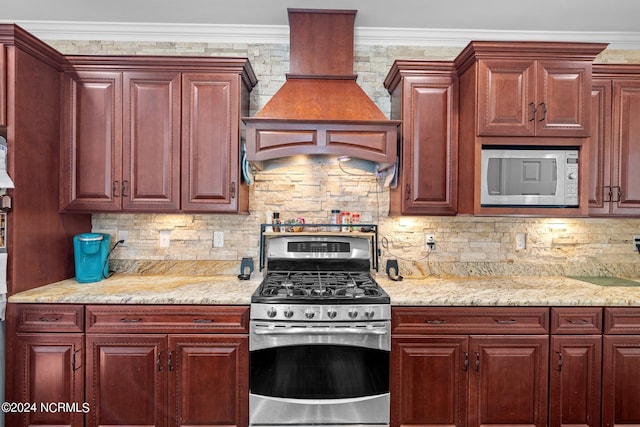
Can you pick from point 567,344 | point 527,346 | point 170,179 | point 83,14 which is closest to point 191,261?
point 170,179

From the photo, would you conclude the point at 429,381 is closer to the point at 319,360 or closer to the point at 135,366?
the point at 319,360

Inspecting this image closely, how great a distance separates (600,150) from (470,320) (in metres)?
1.58

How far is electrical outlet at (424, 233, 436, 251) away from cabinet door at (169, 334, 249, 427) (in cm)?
155

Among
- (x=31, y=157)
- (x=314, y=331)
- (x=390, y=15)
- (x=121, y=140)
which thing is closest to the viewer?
(x=314, y=331)

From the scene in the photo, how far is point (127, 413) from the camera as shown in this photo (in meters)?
2.09

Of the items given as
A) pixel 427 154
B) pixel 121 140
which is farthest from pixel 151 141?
pixel 427 154

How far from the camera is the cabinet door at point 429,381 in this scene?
2.11 m

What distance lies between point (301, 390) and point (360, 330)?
49cm

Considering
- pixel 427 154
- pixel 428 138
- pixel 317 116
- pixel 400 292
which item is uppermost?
pixel 317 116

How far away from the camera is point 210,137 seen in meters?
2.44

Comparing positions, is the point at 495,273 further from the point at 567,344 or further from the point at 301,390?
the point at 301,390

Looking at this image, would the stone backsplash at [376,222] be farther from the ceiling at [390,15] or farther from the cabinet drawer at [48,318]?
the cabinet drawer at [48,318]

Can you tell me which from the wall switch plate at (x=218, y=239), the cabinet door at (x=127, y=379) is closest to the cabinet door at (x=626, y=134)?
the wall switch plate at (x=218, y=239)

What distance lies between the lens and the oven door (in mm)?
2055
